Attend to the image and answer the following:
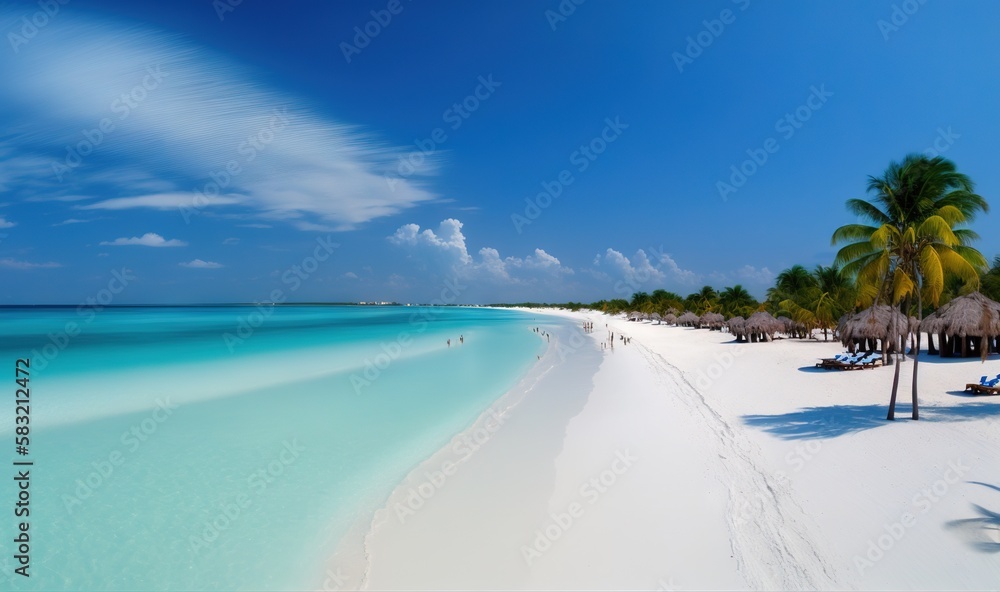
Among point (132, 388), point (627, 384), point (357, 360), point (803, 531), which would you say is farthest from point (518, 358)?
point (803, 531)

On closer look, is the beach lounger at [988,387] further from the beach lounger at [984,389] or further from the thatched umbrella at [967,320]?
the thatched umbrella at [967,320]

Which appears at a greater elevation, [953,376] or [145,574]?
[953,376]

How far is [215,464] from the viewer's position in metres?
9.36

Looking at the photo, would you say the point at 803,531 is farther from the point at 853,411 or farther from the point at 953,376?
the point at 953,376

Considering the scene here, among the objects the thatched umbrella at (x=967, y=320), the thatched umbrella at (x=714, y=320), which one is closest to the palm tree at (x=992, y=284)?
the thatched umbrella at (x=967, y=320)

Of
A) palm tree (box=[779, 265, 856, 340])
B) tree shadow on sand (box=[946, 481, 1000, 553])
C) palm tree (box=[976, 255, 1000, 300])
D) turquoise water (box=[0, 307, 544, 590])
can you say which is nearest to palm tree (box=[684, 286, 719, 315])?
palm tree (box=[779, 265, 856, 340])

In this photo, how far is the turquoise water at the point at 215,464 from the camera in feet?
19.3

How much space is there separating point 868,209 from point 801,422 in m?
4.72

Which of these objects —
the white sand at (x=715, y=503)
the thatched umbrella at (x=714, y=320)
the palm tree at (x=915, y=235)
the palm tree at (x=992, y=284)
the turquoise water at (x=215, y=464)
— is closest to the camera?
the white sand at (x=715, y=503)

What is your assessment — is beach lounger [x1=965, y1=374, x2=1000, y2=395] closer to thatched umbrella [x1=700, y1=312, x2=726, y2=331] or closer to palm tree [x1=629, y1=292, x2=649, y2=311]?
thatched umbrella [x1=700, y1=312, x2=726, y2=331]

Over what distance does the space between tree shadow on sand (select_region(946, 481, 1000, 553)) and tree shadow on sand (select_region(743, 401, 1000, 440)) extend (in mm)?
3149

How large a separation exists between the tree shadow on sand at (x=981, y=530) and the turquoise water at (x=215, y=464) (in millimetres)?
7257

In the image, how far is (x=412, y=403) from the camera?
1464 centimetres

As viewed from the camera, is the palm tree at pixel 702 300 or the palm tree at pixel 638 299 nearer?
the palm tree at pixel 702 300
